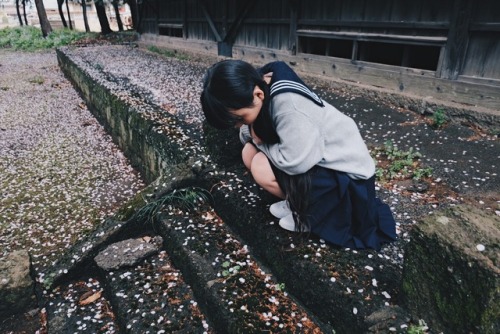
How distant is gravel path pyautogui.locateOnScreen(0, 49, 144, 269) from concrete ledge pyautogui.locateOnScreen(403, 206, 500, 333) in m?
3.22

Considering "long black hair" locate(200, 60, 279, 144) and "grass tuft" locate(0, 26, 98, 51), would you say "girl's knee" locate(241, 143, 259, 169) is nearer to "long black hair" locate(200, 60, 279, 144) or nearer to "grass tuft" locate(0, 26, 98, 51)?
"long black hair" locate(200, 60, 279, 144)

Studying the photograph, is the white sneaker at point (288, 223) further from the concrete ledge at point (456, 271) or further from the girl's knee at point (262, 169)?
the concrete ledge at point (456, 271)

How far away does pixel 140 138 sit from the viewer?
4621 millimetres

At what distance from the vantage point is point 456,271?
1291mm

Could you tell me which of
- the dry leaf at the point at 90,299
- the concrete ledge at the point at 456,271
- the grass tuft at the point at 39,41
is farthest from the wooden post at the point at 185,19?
the concrete ledge at the point at 456,271

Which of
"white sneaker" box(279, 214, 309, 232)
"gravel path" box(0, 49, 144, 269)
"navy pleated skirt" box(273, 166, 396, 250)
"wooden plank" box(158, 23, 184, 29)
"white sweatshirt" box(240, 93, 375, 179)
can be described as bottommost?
"gravel path" box(0, 49, 144, 269)

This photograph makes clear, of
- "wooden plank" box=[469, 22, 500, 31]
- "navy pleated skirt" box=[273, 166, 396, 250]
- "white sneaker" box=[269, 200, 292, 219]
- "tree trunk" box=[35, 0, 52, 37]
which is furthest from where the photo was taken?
"tree trunk" box=[35, 0, 52, 37]

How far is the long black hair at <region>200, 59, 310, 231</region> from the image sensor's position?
5.86ft

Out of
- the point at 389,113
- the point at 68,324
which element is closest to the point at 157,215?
the point at 68,324

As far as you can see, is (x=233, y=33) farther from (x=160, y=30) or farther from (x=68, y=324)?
(x=68, y=324)

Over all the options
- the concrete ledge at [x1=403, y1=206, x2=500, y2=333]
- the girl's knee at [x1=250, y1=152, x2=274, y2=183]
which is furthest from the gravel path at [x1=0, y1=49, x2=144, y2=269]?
the concrete ledge at [x1=403, y1=206, x2=500, y2=333]

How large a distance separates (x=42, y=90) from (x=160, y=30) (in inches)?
260

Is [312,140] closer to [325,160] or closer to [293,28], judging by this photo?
[325,160]

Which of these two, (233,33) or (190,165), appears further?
(233,33)
